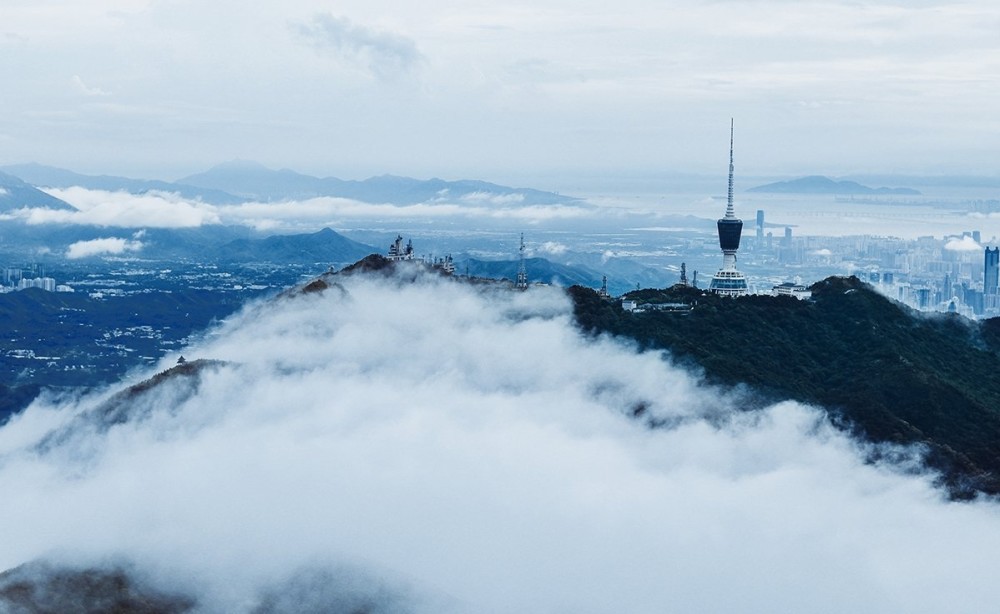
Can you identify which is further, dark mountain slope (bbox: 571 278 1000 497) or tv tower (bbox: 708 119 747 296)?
tv tower (bbox: 708 119 747 296)

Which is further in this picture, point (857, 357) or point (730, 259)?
point (730, 259)

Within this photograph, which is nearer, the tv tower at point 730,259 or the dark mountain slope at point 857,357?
the dark mountain slope at point 857,357

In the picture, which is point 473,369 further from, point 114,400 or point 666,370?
point 114,400

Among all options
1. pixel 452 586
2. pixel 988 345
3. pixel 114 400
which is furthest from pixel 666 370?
pixel 114 400
